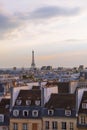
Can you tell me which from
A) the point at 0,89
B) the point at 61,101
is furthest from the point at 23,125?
the point at 0,89

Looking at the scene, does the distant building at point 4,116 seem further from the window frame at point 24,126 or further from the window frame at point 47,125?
the window frame at point 47,125

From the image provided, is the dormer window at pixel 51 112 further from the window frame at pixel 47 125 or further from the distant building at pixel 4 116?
the distant building at pixel 4 116

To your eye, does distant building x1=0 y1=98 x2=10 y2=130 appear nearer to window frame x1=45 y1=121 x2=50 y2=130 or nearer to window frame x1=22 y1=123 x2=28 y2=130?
window frame x1=22 y1=123 x2=28 y2=130

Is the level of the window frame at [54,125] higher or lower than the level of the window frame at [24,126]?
higher

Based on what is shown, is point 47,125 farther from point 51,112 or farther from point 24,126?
point 24,126

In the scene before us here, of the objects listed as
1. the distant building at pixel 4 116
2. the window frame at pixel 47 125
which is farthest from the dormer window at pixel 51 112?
the distant building at pixel 4 116

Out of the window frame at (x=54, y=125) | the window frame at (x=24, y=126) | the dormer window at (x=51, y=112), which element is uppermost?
the dormer window at (x=51, y=112)

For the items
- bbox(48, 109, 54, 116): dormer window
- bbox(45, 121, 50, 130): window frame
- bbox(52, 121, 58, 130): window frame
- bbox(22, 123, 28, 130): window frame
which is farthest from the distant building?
bbox(52, 121, 58, 130): window frame

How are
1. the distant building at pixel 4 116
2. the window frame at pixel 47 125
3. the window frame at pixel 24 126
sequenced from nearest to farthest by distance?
1. the window frame at pixel 47 125
2. the window frame at pixel 24 126
3. the distant building at pixel 4 116

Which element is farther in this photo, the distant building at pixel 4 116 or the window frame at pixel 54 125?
the distant building at pixel 4 116

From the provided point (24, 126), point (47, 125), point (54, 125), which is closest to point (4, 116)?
point (24, 126)

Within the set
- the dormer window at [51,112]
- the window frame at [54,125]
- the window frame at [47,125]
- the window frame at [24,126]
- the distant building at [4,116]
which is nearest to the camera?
the window frame at [54,125]

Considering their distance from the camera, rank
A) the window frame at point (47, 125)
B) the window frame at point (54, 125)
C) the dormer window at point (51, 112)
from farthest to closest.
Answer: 1. the dormer window at point (51, 112)
2. the window frame at point (47, 125)
3. the window frame at point (54, 125)

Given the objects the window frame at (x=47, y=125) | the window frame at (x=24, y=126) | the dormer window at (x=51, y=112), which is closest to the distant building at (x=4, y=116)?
the window frame at (x=24, y=126)
